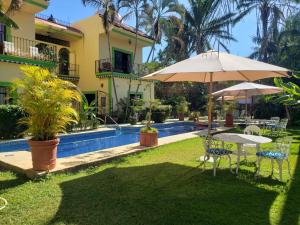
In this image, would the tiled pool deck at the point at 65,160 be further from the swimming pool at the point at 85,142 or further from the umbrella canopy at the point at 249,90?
the umbrella canopy at the point at 249,90

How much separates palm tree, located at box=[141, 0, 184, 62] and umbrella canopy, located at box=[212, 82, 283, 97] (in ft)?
28.0

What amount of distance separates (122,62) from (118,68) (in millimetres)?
992

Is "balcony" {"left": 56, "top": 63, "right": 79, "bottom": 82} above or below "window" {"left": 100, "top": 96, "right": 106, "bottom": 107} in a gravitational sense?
above

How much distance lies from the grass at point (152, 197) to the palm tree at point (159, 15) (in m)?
15.8

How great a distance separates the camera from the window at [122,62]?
23328mm

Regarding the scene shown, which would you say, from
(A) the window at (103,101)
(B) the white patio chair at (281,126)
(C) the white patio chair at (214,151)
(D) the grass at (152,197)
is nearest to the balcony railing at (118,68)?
(A) the window at (103,101)

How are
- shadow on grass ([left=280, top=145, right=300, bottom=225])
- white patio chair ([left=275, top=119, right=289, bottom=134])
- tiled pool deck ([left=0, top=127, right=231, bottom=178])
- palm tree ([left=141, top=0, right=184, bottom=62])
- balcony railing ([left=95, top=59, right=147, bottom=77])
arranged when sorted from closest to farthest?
shadow on grass ([left=280, top=145, right=300, bottom=225]) → tiled pool deck ([left=0, top=127, right=231, bottom=178]) → white patio chair ([left=275, top=119, right=289, bottom=134]) → palm tree ([left=141, top=0, right=184, bottom=62]) → balcony railing ([left=95, top=59, right=147, bottom=77])

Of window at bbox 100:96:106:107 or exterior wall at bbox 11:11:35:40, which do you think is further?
window at bbox 100:96:106:107

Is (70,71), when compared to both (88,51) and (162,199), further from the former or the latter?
(162,199)

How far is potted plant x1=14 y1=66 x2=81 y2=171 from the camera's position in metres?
5.83

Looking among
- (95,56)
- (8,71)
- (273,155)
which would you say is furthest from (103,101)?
(273,155)

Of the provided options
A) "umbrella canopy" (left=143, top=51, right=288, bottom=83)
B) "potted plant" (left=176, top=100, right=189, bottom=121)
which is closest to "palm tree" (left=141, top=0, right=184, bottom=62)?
"potted plant" (left=176, top=100, right=189, bottom=121)

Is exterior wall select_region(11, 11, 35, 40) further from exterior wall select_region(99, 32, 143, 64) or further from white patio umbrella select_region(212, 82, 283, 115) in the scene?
white patio umbrella select_region(212, 82, 283, 115)

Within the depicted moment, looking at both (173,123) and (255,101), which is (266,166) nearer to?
(173,123)
